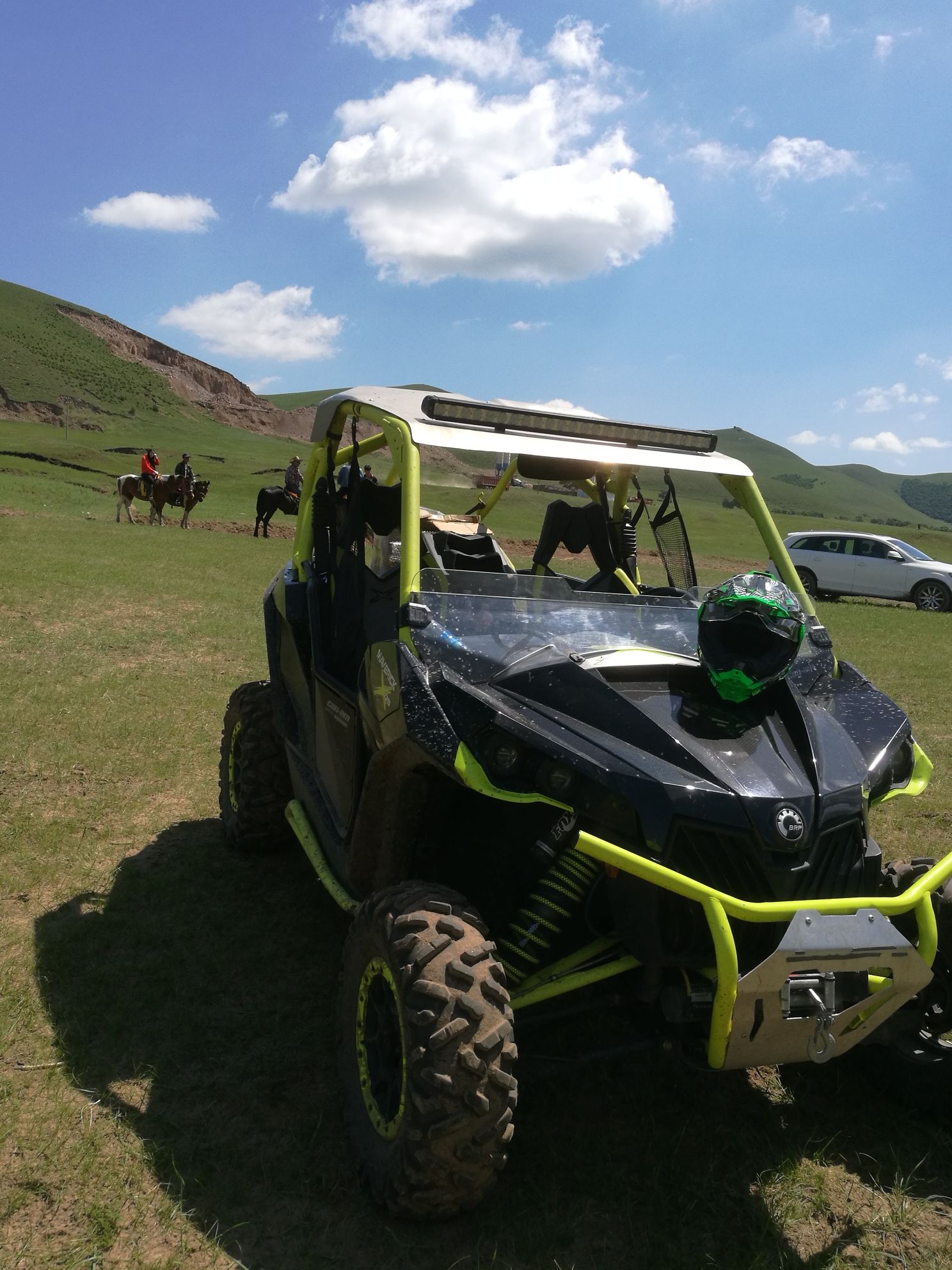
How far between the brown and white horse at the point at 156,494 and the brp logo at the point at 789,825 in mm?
24111

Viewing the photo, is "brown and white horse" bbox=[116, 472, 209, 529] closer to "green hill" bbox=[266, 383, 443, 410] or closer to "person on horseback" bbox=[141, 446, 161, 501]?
"person on horseback" bbox=[141, 446, 161, 501]

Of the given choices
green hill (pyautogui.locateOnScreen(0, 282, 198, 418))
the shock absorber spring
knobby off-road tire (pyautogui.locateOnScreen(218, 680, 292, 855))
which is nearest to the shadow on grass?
the shock absorber spring

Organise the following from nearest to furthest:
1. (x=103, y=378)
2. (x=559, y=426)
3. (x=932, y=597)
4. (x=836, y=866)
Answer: (x=836, y=866)
(x=559, y=426)
(x=932, y=597)
(x=103, y=378)

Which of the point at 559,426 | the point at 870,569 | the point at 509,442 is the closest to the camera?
the point at 509,442

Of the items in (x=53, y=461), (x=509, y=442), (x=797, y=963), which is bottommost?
(x=797, y=963)

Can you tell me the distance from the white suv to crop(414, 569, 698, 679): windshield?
19103 millimetres

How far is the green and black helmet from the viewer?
3.19 m

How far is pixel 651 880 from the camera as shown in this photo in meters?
2.53

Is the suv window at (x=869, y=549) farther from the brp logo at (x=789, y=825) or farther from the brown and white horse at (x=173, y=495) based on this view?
the brp logo at (x=789, y=825)

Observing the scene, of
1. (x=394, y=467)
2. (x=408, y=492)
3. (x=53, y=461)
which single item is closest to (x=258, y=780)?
(x=394, y=467)

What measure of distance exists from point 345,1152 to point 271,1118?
1.08 ft

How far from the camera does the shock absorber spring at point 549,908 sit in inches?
120

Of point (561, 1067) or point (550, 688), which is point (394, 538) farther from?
point (561, 1067)

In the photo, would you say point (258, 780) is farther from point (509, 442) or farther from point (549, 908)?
point (549, 908)
